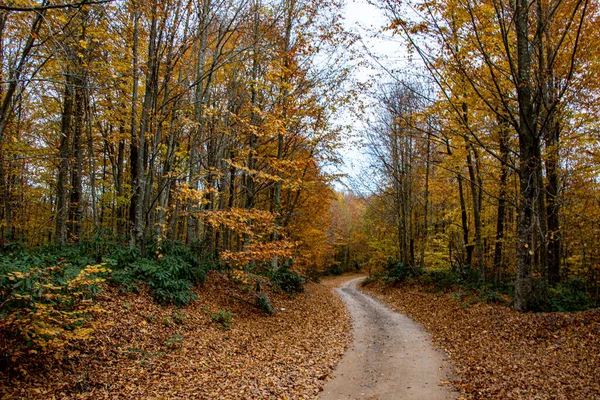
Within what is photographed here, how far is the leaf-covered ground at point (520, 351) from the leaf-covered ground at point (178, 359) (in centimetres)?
264

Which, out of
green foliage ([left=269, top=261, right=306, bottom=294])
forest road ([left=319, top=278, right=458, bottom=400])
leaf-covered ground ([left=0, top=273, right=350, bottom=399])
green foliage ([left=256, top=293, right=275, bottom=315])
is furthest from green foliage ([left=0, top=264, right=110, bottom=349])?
green foliage ([left=269, top=261, right=306, bottom=294])

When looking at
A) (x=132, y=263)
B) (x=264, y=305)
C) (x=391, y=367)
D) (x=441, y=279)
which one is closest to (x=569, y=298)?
(x=441, y=279)

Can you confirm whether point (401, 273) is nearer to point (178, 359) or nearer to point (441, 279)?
point (441, 279)

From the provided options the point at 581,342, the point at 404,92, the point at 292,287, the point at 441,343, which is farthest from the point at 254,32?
the point at 581,342

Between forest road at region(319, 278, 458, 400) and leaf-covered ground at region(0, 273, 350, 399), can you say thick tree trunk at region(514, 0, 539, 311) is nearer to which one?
forest road at region(319, 278, 458, 400)

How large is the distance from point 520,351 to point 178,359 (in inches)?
266

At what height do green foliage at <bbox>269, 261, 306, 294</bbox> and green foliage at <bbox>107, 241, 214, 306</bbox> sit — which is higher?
green foliage at <bbox>107, 241, 214, 306</bbox>

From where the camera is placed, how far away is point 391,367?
658 cm

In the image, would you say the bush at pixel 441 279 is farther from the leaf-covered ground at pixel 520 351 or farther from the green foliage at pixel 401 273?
the leaf-covered ground at pixel 520 351

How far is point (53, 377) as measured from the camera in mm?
4684

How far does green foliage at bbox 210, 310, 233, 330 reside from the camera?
339 inches

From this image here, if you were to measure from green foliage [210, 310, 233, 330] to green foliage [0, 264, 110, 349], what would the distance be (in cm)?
329

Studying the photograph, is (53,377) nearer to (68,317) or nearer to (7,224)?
(68,317)

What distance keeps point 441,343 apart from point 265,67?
11.0m
